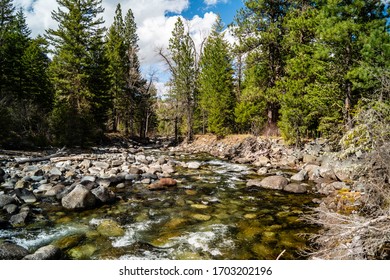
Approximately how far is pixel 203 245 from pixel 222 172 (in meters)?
8.07

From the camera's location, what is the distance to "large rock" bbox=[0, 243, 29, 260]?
4246mm

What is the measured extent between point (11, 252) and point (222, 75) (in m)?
23.9

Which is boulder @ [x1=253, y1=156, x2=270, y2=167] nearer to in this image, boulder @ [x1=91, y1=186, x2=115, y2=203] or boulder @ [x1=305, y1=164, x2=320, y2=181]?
boulder @ [x1=305, y1=164, x2=320, y2=181]

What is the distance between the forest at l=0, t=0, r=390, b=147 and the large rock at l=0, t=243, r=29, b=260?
6.56 m

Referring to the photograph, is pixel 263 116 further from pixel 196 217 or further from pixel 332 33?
pixel 196 217

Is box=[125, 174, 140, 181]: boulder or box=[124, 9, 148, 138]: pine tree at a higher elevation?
box=[124, 9, 148, 138]: pine tree

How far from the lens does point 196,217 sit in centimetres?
690

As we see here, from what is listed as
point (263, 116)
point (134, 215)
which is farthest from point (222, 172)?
point (263, 116)

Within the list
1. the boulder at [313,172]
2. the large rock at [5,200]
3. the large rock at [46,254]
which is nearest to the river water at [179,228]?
the large rock at [46,254]

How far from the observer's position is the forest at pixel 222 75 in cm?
1227

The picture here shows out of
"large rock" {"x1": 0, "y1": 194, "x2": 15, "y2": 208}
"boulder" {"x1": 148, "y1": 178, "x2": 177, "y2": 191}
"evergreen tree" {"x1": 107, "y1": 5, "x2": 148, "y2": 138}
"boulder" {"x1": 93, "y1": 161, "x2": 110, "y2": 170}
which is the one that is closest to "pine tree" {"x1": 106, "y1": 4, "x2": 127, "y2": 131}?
"evergreen tree" {"x1": 107, "y1": 5, "x2": 148, "y2": 138}

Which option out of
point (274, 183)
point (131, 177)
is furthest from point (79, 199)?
point (274, 183)

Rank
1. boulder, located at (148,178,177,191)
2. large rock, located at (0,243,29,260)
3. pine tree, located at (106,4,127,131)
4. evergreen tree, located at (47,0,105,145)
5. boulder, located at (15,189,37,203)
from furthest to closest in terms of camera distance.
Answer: pine tree, located at (106,4,127,131), evergreen tree, located at (47,0,105,145), boulder, located at (148,178,177,191), boulder, located at (15,189,37,203), large rock, located at (0,243,29,260)
